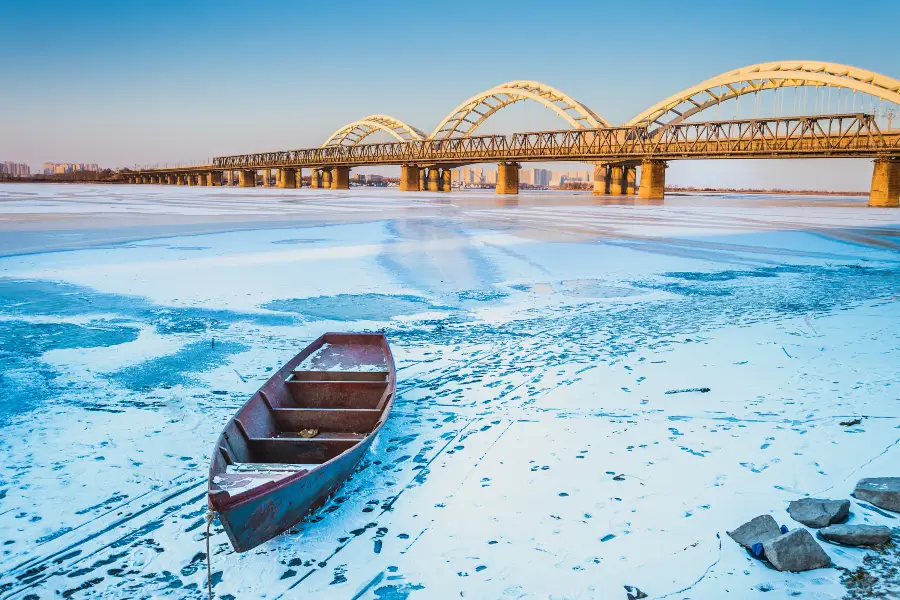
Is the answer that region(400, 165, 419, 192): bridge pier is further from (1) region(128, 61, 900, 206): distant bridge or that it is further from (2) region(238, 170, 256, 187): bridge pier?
(2) region(238, 170, 256, 187): bridge pier

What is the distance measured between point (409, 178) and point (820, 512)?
9939 centimetres

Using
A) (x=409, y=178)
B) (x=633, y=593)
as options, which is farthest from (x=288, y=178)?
(x=633, y=593)

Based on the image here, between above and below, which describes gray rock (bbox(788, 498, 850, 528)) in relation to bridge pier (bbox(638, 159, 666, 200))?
below

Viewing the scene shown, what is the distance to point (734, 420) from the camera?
254 inches

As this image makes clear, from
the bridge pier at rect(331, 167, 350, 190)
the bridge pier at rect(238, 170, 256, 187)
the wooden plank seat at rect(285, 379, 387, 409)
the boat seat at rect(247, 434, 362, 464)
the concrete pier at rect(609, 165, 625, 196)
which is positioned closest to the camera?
the boat seat at rect(247, 434, 362, 464)

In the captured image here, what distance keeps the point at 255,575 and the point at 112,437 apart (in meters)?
2.79

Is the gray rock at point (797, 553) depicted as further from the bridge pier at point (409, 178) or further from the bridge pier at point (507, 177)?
the bridge pier at point (409, 178)

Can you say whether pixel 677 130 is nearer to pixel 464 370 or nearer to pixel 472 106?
pixel 472 106

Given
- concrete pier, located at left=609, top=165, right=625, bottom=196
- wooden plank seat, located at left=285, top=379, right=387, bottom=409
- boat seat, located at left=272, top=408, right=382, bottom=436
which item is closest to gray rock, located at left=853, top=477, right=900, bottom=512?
boat seat, located at left=272, top=408, right=382, bottom=436

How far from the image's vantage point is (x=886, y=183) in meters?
51.1

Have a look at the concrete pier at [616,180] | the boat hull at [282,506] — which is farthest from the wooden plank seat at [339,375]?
the concrete pier at [616,180]

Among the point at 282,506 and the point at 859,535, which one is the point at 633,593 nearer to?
the point at 859,535

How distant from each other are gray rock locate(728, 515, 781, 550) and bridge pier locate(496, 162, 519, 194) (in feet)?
263

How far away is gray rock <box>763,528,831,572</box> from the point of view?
3.92 meters
